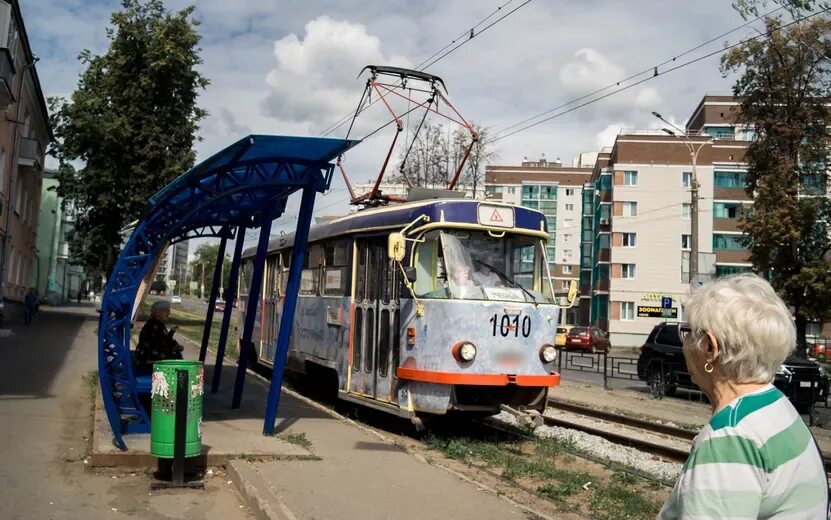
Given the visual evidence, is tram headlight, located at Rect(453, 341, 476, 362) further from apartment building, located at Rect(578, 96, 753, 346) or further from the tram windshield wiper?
apartment building, located at Rect(578, 96, 753, 346)

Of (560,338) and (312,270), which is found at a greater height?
(312,270)

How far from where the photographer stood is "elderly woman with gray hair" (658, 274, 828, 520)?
2.14 m

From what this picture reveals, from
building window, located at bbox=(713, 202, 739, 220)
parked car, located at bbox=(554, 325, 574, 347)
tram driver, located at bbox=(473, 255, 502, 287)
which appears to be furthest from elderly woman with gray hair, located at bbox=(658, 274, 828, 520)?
building window, located at bbox=(713, 202, 739, 220)

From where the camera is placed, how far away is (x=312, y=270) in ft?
44.5

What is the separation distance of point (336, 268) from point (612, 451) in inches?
197

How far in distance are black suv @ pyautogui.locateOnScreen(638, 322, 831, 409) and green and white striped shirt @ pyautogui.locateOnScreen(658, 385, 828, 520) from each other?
50.8 ft

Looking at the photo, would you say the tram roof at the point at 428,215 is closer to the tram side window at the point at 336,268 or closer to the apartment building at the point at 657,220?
the tram side window at the point at 336,268

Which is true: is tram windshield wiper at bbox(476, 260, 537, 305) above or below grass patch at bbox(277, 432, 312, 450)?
above

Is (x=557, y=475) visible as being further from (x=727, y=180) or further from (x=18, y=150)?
(x=727, y=180)

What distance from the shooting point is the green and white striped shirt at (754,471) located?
2.12 meters

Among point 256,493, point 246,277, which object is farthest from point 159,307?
point 246,277

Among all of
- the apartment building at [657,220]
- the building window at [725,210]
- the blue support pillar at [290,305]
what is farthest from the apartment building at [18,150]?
the building window at [725,210]

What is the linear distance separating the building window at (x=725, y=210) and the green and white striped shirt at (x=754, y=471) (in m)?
64.7

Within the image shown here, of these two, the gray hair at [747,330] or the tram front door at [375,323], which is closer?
the gray hair at [747,330]
